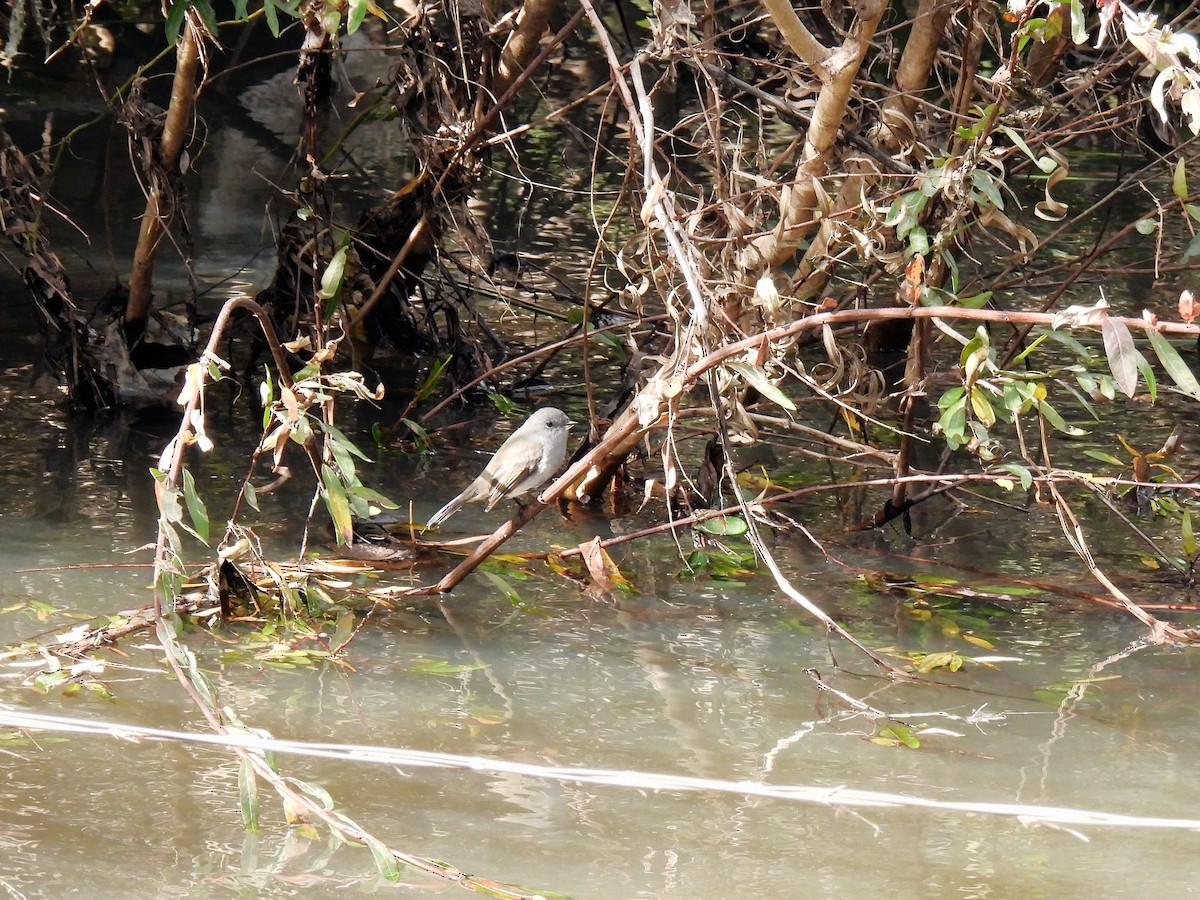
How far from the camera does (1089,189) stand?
9891mm

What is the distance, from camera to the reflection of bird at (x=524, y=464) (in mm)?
5039

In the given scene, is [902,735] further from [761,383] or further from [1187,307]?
[1187,307]

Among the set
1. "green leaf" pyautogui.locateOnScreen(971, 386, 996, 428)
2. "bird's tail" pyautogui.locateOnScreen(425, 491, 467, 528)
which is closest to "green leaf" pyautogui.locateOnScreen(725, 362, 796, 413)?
"green leaf" pyautogui.locateOnScreen(971, 386, 996, 428)

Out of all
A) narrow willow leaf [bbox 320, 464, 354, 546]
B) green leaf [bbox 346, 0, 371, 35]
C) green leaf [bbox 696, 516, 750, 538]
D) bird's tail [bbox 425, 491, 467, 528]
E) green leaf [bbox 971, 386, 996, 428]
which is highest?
green leaf [bbox 346, 0, 371, 35]

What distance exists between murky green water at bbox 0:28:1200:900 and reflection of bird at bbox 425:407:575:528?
0.17 metres

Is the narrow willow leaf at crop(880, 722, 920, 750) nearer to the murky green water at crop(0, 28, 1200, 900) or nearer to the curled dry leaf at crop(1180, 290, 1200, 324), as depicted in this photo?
the murky green water at crop(0, 28, 1200, 900)

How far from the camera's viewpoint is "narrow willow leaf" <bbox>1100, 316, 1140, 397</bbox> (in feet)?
8.62

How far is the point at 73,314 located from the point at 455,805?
3.40 metres

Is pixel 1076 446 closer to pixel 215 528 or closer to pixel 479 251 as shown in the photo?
pixel 479 251

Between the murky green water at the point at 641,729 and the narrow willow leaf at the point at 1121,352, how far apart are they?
1030 millimetres

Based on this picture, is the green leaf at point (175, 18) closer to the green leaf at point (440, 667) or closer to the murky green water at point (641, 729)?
the murky green water at point (641, 729)

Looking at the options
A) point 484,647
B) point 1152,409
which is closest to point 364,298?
point 484,647

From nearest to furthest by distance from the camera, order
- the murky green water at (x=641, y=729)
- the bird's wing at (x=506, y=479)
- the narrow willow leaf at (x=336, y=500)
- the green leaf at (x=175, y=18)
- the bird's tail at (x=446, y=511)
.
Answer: the murky green water at (x=641, y=729) → the narrow willow leaf at (x=336, y=500) → the green leaf at (x=175, y=18) → the bird's tail at (x=446, y=511) → the bird's wing at (x=506, y=479)

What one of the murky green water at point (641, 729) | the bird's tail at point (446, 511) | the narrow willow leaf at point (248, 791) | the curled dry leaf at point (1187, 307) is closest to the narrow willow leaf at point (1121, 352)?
the curled dry leaf at point (1187, 307)
